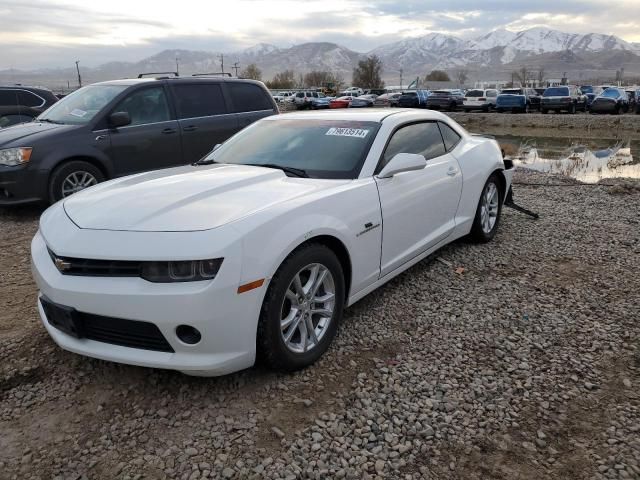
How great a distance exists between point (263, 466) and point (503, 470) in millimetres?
1085

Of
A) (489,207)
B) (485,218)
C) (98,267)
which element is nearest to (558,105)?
(489,207)

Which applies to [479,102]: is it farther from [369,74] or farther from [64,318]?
[369,74]

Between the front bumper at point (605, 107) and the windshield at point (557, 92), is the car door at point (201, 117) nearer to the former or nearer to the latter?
A: the front bumper at point (605, 107)

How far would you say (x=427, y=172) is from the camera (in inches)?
168

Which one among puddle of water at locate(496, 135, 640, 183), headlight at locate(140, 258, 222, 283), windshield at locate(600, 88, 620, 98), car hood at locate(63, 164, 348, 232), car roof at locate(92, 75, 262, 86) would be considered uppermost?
car roof at locate(92, 75, 262, 86)

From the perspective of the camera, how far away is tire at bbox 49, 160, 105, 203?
21.1ft

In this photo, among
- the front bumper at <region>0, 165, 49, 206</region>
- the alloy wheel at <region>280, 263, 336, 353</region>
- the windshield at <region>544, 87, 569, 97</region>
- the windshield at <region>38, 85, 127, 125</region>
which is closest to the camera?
the alloy wheel at <region>280, 263, 336, 353</region>

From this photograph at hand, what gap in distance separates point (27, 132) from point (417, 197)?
17.0ft

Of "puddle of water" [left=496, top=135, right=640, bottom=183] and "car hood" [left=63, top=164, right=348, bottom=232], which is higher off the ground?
"car hood" [left=63, top=164, right=348, bottom=232]

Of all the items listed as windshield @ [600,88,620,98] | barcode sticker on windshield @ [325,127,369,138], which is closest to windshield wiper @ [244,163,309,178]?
barcode sticker on windshield @ [325,127,369,138]

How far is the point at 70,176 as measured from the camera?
6559 millimetres

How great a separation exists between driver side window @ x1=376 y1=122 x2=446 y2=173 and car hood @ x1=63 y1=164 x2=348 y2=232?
0.70 meters

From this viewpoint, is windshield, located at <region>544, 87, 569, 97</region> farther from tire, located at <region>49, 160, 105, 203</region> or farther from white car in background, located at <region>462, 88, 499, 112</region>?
tire, located at <region>49, 160, 105, 203</region>

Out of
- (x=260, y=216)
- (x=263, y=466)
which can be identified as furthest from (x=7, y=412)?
(x=260, y=216)
